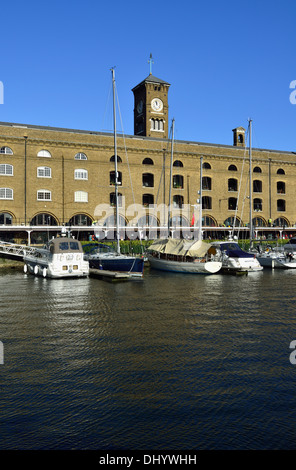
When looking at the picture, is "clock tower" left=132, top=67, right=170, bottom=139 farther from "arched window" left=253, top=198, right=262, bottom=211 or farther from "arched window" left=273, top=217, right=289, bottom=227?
"arched window" left=273, top=217, right=289, bottom=227

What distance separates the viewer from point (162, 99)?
7369cm

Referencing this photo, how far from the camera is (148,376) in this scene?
8.85 metres

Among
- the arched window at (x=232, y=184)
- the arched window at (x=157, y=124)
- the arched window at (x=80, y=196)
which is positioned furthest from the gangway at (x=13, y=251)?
the arched window at (x=157, y=124)

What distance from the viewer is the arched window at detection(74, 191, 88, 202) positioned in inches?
2010

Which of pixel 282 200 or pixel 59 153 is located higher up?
pixel 59 153

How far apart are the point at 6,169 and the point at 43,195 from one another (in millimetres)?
4992

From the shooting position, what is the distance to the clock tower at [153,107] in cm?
7206

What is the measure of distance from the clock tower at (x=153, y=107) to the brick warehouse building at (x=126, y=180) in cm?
1365

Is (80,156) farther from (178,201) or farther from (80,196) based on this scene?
(178,201)

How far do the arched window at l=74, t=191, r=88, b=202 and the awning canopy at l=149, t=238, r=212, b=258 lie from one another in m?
18.6

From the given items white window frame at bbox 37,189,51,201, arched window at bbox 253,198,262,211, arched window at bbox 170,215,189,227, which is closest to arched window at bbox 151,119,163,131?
arched window at bbox 253,198,262,211
